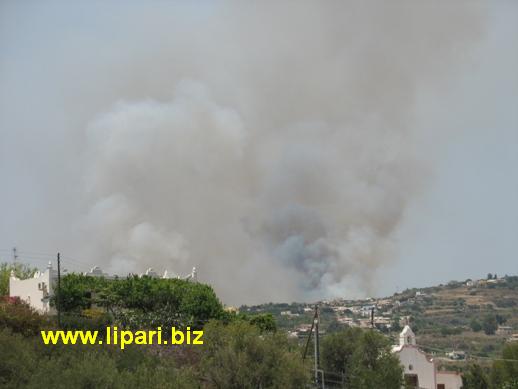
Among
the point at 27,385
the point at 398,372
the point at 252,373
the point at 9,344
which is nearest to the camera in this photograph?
the point at 27,385

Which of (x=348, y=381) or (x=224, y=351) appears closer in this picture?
(x=224, y=351)

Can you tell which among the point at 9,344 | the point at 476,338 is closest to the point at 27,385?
the point at 9,344

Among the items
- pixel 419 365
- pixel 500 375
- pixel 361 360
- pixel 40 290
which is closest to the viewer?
pixel 361 360

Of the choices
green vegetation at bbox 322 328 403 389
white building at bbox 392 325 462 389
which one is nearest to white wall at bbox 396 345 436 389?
white building at bbox 392 325 462 389

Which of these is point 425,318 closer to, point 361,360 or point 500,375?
point 500,375

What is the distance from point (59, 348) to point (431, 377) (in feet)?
161

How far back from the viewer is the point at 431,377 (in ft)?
269

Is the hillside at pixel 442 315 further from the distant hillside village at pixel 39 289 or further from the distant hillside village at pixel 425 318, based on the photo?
the distant hillside village at pixel 39 289

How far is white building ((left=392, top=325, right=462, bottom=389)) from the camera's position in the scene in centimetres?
8144

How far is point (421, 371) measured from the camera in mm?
82438

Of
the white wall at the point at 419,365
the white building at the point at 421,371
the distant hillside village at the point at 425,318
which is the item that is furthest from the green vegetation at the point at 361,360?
the white wall at the point at 419,365

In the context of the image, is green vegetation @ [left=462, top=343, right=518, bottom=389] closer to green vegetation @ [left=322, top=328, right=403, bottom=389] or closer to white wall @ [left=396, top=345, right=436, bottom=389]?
white wall @ [left=396, top=345, right=436, bottom=389]

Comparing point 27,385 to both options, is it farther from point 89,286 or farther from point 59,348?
point 89,286

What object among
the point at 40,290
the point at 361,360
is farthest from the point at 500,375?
the point at 40,290
